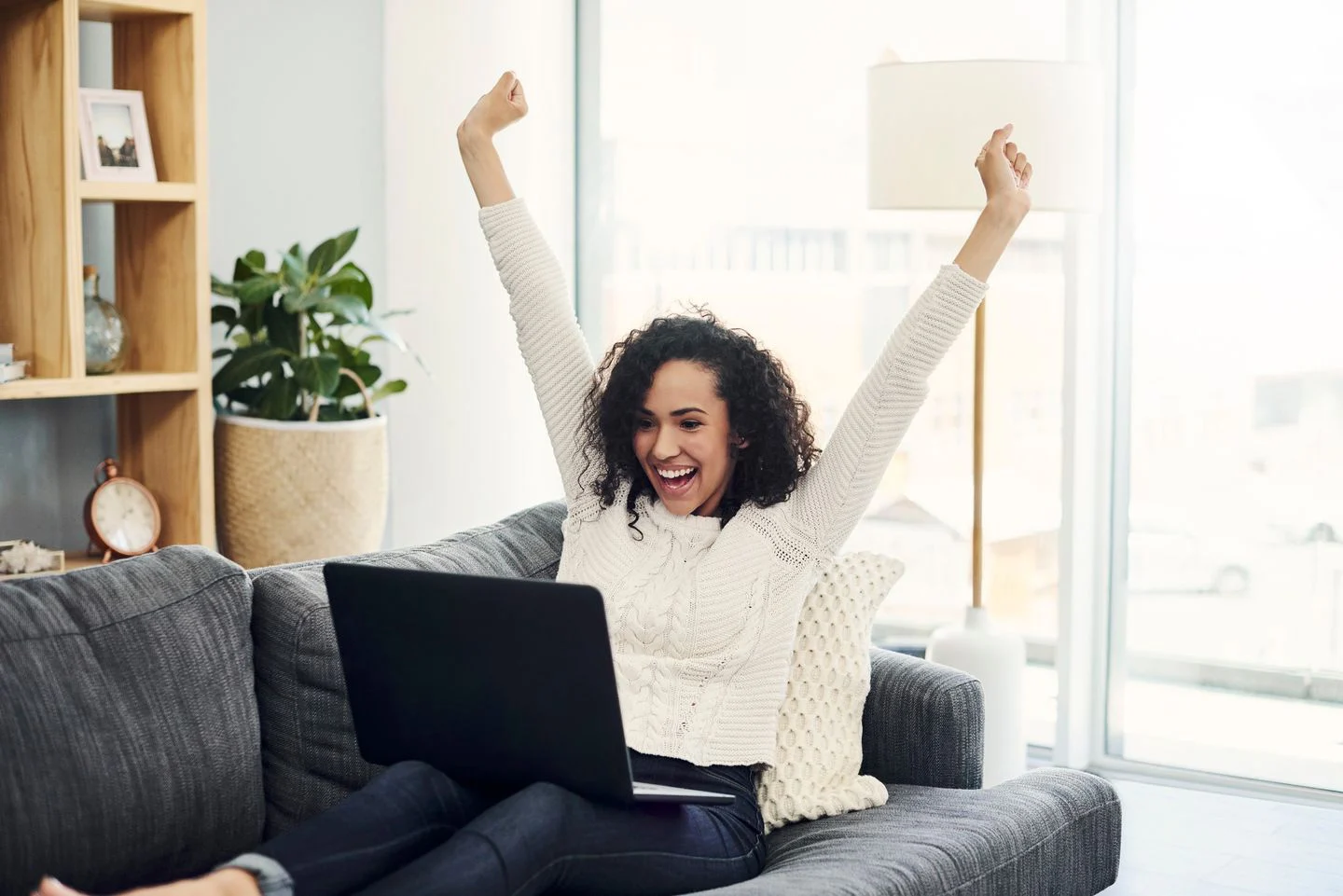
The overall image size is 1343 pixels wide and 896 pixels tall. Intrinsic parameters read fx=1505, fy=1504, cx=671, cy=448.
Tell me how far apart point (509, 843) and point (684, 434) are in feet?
2.32

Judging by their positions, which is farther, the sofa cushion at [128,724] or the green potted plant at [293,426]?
the green potted plant at [293,426]

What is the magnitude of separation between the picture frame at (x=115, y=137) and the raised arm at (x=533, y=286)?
1119 mm

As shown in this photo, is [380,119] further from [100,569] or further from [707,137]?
[100,569]

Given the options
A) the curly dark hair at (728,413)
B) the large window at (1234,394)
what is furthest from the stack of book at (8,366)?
the large window at (1234,394)

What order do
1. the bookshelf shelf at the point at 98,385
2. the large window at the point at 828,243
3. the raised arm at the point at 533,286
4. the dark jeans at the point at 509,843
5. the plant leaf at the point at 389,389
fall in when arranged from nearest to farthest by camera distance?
the dark jeans at the point at 509,843 < the raised arm at the point at 533,286 < the bookshelf shelf at the point at 98,385 < the plant leaf at the point at 389,389 < the large window at the point at 828,243

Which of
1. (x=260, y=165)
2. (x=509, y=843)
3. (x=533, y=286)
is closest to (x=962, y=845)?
(x=509, y=843)

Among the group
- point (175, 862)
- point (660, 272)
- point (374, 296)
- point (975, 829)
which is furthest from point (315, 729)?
point (660, 272)

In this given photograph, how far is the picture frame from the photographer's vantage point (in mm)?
2994

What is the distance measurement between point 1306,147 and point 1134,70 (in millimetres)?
431

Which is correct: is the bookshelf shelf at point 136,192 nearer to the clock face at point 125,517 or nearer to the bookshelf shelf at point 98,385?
the bookshelf shelf at point 98,385

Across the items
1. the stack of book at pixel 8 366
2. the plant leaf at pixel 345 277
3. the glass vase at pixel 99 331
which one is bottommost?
the stack of book at pixel 8 366

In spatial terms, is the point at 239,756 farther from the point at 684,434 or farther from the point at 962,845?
the point at 962,845

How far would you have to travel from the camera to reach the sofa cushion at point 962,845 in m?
1.76

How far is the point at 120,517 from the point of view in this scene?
10.4ft
